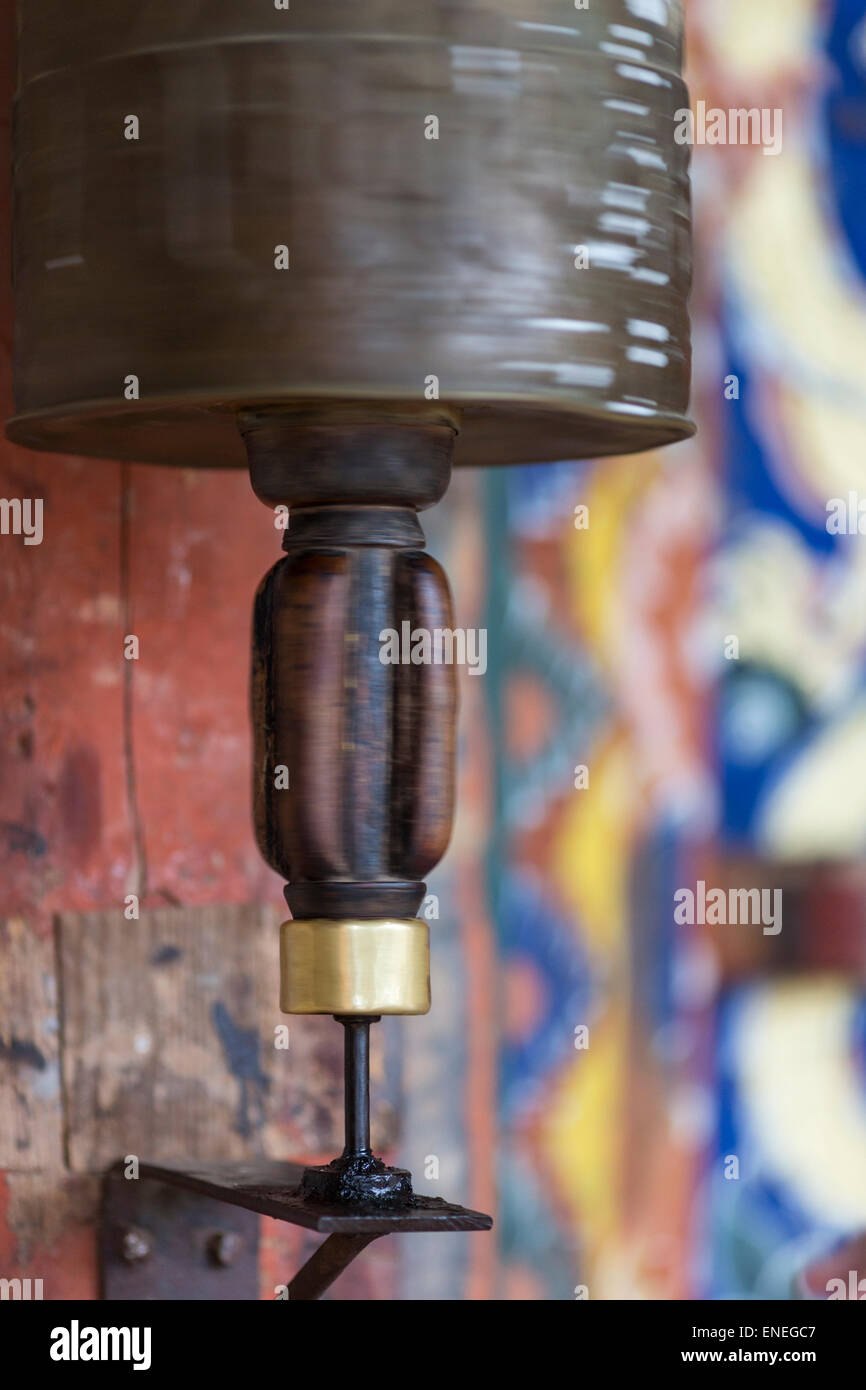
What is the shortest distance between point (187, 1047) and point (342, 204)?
51 centimetres

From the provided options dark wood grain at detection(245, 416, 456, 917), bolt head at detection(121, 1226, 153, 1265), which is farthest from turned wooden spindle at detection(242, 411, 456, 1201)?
bolt head at detection(121, 1226, 153, 1265)

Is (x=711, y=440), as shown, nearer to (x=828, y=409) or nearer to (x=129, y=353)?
(x=828, y=409)

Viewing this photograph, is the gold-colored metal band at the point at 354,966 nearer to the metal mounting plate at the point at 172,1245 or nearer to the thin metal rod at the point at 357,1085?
the thin metal rod at the point at 357,1085

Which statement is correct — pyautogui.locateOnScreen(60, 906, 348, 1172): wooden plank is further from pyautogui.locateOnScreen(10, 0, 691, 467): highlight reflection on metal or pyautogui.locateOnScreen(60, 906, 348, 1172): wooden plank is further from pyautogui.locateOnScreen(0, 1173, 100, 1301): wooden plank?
pyautogui.locateOnScreen(10, 0, 691, 467): highlight reflection on metal

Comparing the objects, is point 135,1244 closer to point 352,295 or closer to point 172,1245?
point 172,1245

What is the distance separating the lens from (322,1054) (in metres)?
1.15

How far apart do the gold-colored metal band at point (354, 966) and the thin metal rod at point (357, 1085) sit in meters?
0.02

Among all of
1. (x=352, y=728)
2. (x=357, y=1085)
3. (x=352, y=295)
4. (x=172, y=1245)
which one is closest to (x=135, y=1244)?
(x=172, y=1245)

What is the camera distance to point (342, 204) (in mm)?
797

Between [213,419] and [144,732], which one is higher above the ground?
[213,419]

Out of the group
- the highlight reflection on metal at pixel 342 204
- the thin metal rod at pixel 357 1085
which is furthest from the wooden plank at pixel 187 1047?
the highlight reflection on metal at pixel 342 204
